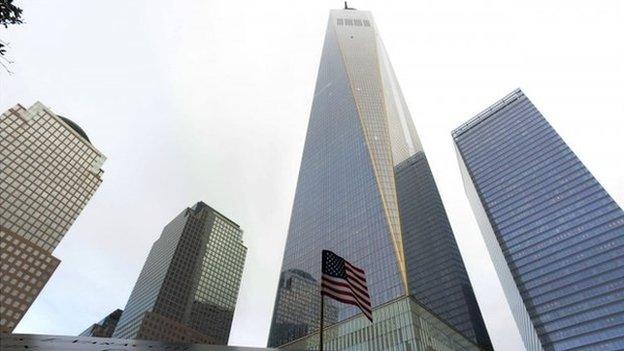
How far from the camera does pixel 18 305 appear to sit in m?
114

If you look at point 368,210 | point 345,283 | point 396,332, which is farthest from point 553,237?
point 345,283

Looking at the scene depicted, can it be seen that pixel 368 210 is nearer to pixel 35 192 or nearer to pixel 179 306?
pixel 179 306

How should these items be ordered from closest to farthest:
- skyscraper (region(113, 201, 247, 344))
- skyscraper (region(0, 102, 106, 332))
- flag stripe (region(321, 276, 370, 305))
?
flag stripe (region(321, 276, 370, 305)) < skyscraper (region(0, 102, 106, 332)) < skyscraper (region(113, 201, 247, 344))

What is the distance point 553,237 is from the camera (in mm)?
154625

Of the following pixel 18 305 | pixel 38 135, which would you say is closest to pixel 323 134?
pixel 38 135

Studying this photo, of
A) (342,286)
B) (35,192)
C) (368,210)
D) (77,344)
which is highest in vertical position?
(35,192)

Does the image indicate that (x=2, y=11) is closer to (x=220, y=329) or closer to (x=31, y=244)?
(x=31, y=244)

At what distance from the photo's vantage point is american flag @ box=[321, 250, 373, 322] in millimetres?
20688

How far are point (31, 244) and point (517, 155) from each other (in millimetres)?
195572

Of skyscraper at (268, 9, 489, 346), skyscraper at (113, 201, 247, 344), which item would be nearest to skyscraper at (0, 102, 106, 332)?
skyscraper at (113, 201, 247, 344)

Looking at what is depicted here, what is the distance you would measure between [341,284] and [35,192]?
486 feet

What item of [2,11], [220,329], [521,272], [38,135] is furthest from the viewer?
[220,329]

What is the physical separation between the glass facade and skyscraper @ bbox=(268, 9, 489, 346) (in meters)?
3.22

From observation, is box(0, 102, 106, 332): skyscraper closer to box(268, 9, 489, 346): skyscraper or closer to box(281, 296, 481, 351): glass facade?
box(268, 9, 489, 346): skyscraper
